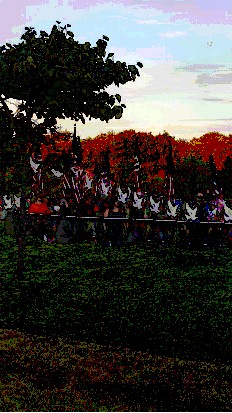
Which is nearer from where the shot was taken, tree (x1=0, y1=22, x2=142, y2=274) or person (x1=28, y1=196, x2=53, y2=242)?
tree (x1=0, y1=22, x2=142, y2=274)

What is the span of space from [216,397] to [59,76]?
31.0ft

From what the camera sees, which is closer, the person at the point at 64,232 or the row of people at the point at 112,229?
the row of people at the point at 112,229

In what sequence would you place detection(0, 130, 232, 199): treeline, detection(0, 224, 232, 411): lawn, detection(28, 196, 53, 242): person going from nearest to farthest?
detection(0, 224, 232, 411): lawn < detection(28, 196, 53, 242): person < detection(0, 130, 232, 199): treeline

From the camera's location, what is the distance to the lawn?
29.2ft

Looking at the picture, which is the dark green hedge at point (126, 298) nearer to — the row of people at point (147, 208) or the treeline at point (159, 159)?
the row of people at point (147, 208)

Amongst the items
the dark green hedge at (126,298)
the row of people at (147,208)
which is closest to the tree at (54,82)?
the dark green hedge at (126,298)

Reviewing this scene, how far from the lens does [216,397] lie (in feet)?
29.1

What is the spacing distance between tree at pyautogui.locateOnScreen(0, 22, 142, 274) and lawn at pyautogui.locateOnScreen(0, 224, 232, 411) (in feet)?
10.5

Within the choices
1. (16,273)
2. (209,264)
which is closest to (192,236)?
(209,264)

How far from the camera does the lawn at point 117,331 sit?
8.89 m

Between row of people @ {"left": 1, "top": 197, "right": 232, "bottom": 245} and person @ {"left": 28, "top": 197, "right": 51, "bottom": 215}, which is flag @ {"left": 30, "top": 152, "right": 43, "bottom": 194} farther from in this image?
person @ {"left": 28, "top": 197, "right": 51, "bottom": 215}

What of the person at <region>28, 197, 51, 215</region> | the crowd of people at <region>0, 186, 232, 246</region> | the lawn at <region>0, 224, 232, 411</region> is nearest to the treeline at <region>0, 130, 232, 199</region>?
the crowd of people at <region>0, 186, 232, 246</region>

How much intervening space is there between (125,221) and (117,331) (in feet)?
48.2

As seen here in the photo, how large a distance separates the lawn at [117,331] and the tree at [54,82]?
321 cm
